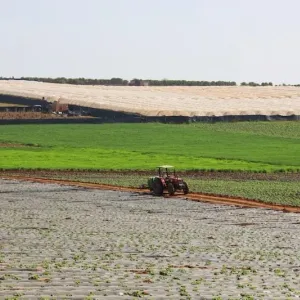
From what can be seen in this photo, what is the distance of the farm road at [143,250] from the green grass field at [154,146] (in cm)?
2701

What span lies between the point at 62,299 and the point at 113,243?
11665 mm

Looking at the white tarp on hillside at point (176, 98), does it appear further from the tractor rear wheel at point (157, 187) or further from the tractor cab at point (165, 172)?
the tractor rear wheel at point (157, 187)

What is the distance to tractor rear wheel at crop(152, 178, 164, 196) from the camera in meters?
52.4

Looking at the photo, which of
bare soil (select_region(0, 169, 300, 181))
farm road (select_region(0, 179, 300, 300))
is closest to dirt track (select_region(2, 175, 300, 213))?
farm road (select_region(0, 179, 300, 300))

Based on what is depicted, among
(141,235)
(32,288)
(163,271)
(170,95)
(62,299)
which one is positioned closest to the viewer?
(62,299)

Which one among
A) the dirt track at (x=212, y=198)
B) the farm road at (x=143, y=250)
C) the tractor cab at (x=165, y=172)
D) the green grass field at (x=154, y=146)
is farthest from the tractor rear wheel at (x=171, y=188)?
the green grass field at (x=154, y=146)

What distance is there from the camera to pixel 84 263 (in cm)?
2464

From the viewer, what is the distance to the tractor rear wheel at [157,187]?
172 ft

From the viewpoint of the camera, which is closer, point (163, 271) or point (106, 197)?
point (163, 271)

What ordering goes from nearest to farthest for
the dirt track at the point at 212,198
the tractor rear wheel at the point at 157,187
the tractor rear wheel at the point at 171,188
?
the dirt track at the point at 212,198, the tractor rear wheel at the point at 171,188, the tractor rear wheel at the point at 157,187

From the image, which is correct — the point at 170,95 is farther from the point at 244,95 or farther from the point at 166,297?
the point at 166,297

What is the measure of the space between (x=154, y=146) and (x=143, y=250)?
65949mm

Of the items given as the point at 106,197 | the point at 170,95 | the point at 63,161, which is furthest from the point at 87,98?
the point at 106,197

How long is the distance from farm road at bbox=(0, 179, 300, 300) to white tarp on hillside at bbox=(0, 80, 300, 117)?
3099 inches
